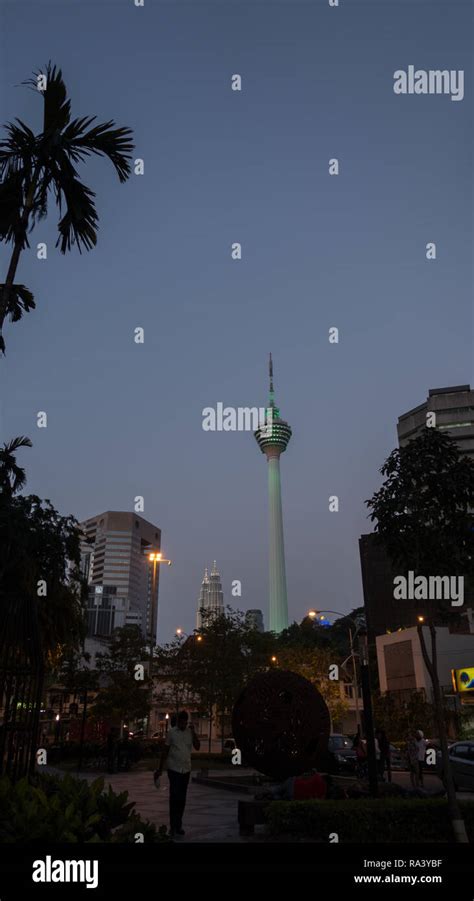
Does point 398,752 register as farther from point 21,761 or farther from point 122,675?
point 21,761

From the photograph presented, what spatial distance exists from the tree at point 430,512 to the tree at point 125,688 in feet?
85.3

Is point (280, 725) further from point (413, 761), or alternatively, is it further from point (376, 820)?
point (413, 761)

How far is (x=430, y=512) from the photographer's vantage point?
1261 centimetres

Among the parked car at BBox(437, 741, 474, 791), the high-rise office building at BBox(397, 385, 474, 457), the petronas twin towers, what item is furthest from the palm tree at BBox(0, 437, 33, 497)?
the petronas twin towers

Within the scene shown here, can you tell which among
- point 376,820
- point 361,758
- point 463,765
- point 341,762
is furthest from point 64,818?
point 341,762

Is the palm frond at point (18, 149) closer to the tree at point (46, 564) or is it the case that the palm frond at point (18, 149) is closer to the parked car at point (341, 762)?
the tree at point (46, 564)

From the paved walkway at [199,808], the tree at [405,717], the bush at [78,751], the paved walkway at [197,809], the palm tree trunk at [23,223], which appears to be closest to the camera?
the paved walkway at [199,808]

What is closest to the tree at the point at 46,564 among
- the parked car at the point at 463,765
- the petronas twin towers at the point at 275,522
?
the parked car at the point at 463,765

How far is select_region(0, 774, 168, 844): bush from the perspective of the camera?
208 inches

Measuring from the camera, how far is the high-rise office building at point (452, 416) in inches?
4449

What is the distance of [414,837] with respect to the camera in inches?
404

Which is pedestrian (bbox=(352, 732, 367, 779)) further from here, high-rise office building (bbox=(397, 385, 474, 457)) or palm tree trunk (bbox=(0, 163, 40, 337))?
high-rise office building (bbox=(397, 385, 474, 457))

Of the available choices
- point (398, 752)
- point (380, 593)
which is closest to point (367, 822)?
point (398, 752)

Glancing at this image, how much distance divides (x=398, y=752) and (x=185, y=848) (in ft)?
109
